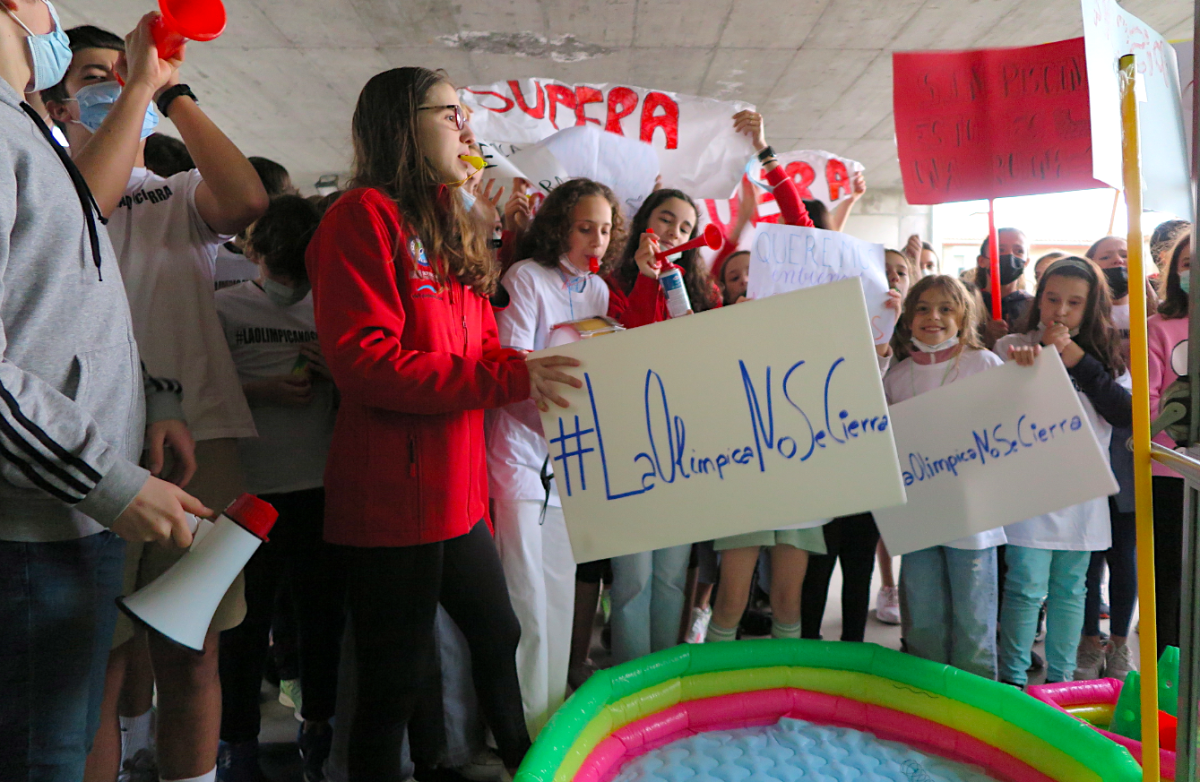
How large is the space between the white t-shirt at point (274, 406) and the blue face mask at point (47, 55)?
0.92 meters

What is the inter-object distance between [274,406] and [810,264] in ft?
5.48

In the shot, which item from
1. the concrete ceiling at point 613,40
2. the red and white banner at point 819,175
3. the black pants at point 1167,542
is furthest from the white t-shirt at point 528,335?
the concrete ceiling at point 613,40

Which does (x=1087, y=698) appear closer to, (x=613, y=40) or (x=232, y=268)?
(x=232, y=268)

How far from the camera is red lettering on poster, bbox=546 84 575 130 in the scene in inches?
105

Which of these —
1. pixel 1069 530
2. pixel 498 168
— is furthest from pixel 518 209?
pixel 1069 530

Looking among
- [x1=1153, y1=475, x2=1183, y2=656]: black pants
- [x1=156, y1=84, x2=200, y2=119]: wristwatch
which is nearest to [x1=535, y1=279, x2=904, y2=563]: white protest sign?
[x1=156, y1=84, x2=200, y2=119]: wristwatch

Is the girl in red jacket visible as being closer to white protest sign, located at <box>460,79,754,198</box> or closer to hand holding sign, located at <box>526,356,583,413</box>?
hand holding sign, located at <box>526,356,583,413</box>

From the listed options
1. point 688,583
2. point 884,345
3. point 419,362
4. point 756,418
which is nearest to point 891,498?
point 756,418

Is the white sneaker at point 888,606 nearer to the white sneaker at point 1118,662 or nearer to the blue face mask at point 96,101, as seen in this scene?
the white sneaker at point 1118,662

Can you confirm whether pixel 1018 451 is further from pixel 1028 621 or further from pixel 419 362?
pixel 419 362

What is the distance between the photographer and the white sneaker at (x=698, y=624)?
247 centimetres

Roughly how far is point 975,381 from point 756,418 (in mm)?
909

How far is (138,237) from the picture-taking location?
144cm

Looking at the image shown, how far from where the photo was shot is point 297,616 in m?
1.86
